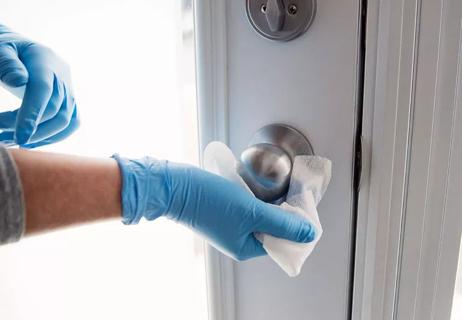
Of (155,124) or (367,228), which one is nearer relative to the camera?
(367,228)

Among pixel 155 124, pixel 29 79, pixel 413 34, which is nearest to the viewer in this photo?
pixel 413 34

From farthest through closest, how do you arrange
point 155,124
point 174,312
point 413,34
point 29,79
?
point 174,312
point 155,124
point 29,79
point 413,34

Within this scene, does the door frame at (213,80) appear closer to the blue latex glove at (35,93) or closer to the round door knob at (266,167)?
the round door knob at (266,167)

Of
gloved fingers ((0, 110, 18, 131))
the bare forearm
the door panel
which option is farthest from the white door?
gloved fingers ((0, 110, 18, 131))

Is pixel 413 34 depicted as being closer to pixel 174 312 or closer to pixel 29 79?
pixel 29 79

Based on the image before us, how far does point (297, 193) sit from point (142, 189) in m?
0.16

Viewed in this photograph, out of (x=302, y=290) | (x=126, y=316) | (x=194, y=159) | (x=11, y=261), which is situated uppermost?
(x=194, y=159)

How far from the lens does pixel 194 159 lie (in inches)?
23.1

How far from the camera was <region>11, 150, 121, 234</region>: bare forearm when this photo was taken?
370 millimetres

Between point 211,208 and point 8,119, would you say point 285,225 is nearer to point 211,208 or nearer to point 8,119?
point 211,208

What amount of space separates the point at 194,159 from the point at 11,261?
0.43 m

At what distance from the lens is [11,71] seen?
500 millimetres

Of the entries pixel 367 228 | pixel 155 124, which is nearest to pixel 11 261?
pixel 155 124

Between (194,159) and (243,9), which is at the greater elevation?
(243,9)
